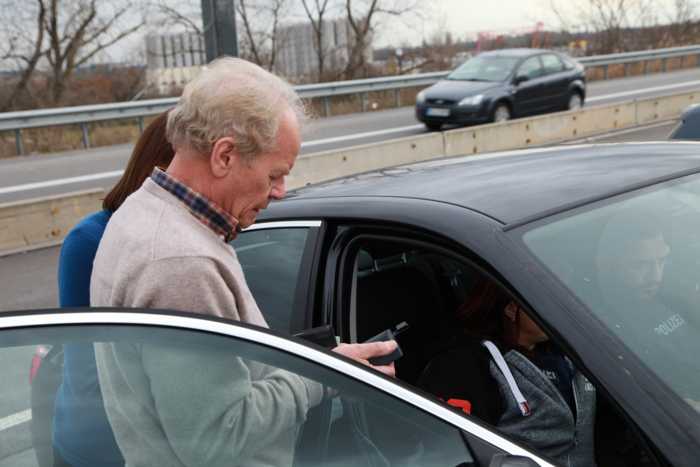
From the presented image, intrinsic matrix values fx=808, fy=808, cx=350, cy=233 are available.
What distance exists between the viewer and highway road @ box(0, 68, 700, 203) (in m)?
13.4

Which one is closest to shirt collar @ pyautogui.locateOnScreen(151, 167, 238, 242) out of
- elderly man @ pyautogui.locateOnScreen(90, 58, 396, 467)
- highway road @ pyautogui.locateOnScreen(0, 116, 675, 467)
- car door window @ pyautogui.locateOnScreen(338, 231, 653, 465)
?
elderly man @ pyautogui.locateOnScreen(90, 58, 396, 467)

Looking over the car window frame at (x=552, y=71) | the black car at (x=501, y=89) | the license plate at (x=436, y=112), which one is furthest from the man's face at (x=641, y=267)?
the car window frame at (x=552, y=71)

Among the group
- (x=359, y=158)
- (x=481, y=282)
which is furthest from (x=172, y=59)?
(x=481, y=282)

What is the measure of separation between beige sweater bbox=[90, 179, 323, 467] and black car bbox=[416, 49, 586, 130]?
15517 millimetres

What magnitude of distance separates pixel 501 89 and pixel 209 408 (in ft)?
53.7

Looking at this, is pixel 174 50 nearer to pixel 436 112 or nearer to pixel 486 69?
pixel 436 112

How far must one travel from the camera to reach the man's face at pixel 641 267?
2.07 metres

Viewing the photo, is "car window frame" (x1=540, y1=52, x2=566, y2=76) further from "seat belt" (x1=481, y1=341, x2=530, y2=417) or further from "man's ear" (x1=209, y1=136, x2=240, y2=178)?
"man's ear" (x1=209, y1=136, x2=240, y2=178)

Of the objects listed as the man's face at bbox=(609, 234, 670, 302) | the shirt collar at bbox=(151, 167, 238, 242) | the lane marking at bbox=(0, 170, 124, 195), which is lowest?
the lane marking at bbox=(0, 170, 124, 195)

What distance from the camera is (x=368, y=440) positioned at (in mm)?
1581

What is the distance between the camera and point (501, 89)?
Result: 56.2 ft

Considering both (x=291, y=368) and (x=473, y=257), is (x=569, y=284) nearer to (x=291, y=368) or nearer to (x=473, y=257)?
(x=473, y=257)

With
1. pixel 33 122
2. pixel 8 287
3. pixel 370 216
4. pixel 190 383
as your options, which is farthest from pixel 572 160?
pixel 33 122

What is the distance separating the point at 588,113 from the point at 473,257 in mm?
14665
